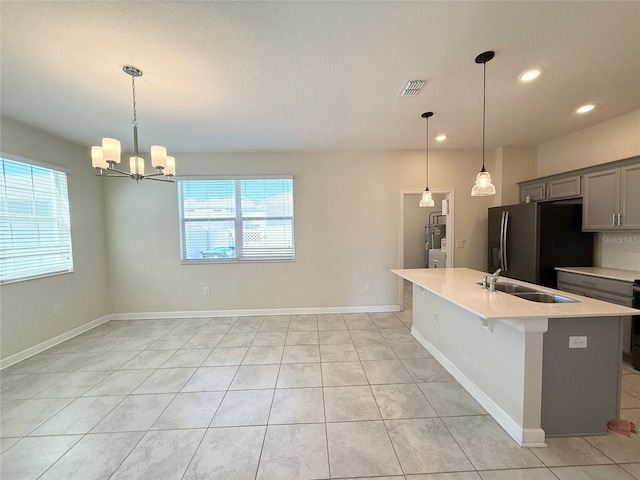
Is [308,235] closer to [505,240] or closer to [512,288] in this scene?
[512,288]

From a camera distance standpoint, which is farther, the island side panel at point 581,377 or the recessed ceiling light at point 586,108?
the recessed ceiling light at point 586,108

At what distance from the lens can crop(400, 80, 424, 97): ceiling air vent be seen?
7.27ft

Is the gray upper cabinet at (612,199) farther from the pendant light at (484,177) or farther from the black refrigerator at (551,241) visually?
the pendant light at (484,177)

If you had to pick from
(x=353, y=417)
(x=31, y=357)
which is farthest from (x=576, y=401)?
(x=31, y=357)

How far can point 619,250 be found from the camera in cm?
312

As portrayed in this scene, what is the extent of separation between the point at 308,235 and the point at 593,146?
4.19 m

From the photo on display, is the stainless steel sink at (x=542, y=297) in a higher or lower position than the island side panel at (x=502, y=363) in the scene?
higher

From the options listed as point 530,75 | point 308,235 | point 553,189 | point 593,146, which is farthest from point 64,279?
point 593,146

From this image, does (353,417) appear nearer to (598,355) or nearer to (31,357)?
(598,355)

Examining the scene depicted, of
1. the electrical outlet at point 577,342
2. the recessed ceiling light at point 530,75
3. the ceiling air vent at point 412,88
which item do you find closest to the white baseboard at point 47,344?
the ceiling air vent at point 412,88

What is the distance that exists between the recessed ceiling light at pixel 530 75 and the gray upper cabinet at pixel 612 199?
5.60 ft

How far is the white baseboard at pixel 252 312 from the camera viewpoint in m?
4.25

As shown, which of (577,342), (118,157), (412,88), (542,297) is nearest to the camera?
(577,342)

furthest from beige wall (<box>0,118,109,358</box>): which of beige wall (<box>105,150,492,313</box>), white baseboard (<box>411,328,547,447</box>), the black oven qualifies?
the black oven
